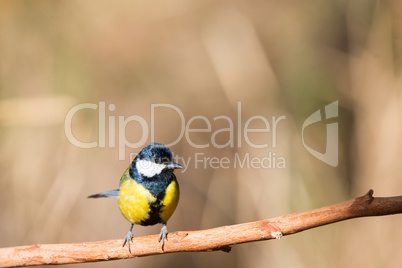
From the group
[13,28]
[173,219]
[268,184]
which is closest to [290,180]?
[268,184]

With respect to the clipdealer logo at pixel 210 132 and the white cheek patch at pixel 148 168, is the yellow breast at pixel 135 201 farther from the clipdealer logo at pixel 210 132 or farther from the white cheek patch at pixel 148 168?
the clipdealer logo at pixel 210 132

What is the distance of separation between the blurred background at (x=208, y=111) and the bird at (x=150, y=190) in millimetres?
1358

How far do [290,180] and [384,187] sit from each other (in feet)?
2.55

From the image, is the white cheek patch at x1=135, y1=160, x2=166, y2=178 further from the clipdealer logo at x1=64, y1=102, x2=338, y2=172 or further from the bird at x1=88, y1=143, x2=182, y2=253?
the clipdealer logo at x1=64, y1=102, x2=338, y2=172

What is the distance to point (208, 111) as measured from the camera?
4695 millimetres

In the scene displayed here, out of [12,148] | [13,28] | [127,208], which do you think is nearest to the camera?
[127,208]

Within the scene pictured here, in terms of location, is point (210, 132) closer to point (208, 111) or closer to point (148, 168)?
point (208, 111)

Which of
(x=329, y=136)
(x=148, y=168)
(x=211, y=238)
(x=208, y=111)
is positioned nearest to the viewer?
(x=211, y=238)

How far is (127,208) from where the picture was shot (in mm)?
2910

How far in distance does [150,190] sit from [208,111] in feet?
6.37

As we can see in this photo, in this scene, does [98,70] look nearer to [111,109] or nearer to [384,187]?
[111,109]

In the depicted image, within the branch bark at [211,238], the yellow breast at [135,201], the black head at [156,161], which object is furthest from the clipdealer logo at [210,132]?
the branch bark at [211,238]

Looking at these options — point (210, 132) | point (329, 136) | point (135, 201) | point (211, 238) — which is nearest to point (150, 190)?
point (135, 201)

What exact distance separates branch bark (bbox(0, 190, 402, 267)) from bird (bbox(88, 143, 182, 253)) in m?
0.38
